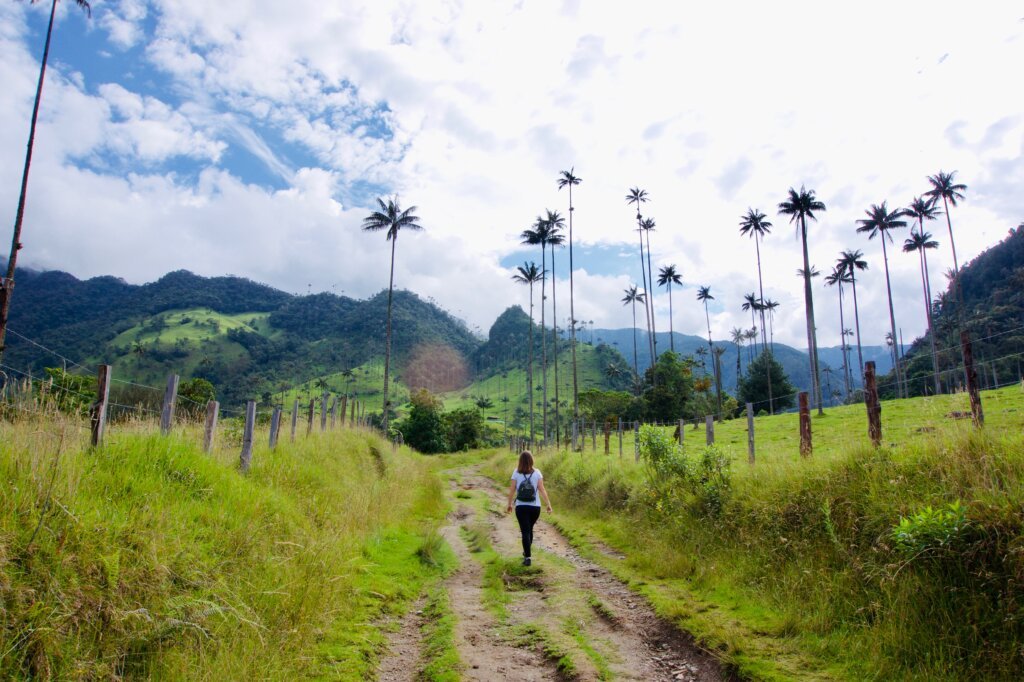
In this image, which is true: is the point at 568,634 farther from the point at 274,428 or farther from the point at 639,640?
the point at 274,428

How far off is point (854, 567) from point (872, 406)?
11.3 ft

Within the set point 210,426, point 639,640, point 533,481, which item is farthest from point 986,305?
point 210,426

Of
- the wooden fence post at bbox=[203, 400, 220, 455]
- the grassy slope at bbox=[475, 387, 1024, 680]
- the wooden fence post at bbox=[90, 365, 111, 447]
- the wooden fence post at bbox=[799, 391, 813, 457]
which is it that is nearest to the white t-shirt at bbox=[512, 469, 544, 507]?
the grassy slope at bbox=[475, 387, 1024, 680]

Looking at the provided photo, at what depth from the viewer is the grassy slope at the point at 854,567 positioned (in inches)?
173

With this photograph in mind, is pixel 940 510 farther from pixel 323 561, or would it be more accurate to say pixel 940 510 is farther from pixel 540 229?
pixel 540 229

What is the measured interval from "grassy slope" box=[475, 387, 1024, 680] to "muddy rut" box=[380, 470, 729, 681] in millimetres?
334

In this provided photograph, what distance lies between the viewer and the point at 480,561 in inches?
390

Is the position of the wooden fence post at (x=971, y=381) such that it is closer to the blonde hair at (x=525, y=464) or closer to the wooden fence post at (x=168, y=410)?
the blonde hair at (x=525, y=464)

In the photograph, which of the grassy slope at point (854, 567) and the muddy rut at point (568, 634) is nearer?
the grassy slope at point (854, 567)

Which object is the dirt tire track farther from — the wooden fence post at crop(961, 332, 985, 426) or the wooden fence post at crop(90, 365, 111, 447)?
the wooden fence post at crop(90, 365, 111, 447)

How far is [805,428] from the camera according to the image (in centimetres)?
987

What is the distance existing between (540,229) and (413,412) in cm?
2585

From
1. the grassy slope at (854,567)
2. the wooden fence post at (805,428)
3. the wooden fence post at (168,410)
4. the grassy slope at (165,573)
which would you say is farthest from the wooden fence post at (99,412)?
the wooden fence post at (805,428)

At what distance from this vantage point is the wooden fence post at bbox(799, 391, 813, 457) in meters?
9.29
